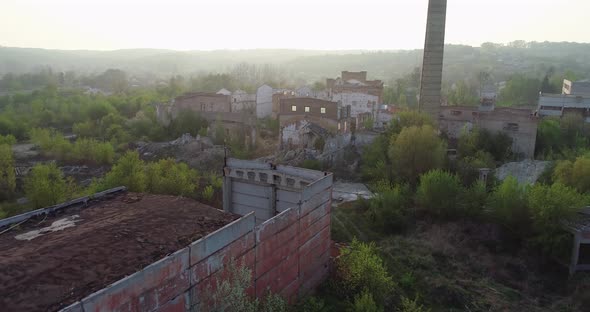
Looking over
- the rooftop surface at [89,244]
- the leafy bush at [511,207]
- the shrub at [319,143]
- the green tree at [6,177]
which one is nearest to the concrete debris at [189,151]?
the shrub at [319,143]

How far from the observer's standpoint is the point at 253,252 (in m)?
8.24

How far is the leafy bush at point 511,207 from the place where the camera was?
14445 mm

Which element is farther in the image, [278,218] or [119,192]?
[119,192]

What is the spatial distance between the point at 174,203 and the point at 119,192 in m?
1.59

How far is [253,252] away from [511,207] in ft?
32.0

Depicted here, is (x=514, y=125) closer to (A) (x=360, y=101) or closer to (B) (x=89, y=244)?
(A) (x=360, y=101)

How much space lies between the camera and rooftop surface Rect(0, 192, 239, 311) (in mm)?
6000

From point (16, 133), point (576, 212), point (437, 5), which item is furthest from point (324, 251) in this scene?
point (16, 133)

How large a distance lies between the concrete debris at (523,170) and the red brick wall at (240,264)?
12.3 metres

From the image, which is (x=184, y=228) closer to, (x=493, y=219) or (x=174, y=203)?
(x=174, y=203)

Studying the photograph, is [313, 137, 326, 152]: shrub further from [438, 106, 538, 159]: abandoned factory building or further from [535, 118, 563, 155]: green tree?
[535, 118, 563, 155]: green tree

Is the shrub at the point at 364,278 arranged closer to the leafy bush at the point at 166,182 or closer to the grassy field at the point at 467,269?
the grassy field at the point at 467,269

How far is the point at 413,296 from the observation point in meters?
12.0

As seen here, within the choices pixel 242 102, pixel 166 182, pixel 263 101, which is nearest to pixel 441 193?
pixel 166 182
